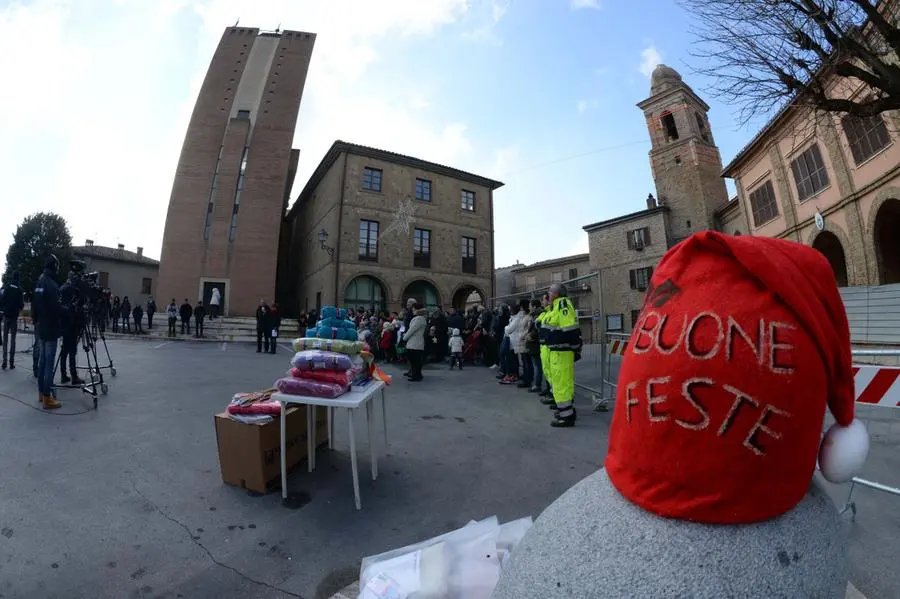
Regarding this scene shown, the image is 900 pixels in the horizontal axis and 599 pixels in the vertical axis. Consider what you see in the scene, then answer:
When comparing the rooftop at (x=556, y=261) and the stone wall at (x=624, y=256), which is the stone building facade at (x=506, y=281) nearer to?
the rooftop at (x=556, y=261)

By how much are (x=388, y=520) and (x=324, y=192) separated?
2522cm

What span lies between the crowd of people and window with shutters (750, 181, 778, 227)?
14.5 m

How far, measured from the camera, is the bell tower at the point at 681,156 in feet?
93.0

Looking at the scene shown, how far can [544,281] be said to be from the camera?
144 feet

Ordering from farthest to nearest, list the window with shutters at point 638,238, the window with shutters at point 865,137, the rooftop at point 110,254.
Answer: the rooftop at point 110,254
the window with shutters at point 638,238
the window with shutters at point 865,137

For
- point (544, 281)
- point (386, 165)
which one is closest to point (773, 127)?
point (386, 165)

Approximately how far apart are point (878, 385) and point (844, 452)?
273cm

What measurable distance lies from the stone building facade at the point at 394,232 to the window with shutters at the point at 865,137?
56.0 ft

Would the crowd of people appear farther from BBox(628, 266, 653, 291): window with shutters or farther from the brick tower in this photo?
BBox(628, 266, 653, 291): window with shutters

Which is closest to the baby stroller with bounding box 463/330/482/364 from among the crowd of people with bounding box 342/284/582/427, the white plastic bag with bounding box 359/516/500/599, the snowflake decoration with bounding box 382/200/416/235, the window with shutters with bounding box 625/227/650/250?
the crowd of people with bounding box 342/284/582/427

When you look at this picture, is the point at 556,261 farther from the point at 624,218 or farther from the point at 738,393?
the point at 738,393

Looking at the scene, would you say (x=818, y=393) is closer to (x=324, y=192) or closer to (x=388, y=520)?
(x=388, y=520)

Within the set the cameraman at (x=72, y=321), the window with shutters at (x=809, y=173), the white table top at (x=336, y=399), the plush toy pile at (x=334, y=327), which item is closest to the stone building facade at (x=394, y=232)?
the cameraman at (x=72, y=321)

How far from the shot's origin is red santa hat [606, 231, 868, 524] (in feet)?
2.78
